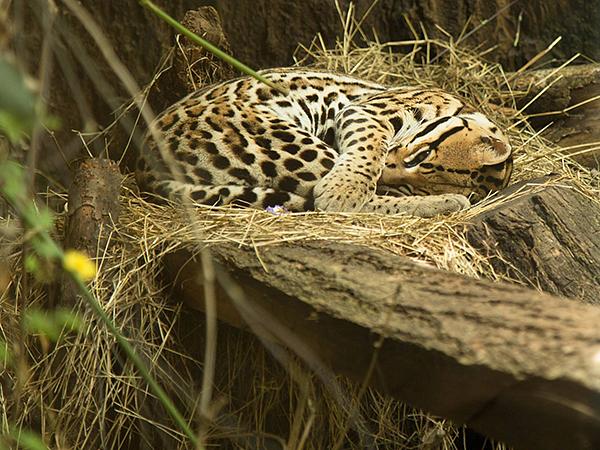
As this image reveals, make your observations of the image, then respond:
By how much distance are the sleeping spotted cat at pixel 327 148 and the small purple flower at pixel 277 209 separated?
0.04 meters

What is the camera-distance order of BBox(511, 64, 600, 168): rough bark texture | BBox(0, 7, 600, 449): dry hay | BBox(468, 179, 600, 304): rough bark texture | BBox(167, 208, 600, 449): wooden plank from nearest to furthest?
BBox(167, 208, 600, 449): wooden plank < BBox(0, 7, 600, 449): dry hay < BBox(468, 179, 600, 304): rough bark texture < BBox(511, 64, 600, 168): rough bark texture

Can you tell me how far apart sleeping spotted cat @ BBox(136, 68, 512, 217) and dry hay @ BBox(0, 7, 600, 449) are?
0.27 meters

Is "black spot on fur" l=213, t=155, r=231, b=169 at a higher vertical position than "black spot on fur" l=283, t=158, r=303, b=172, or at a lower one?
higher

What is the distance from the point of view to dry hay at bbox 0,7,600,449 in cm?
336

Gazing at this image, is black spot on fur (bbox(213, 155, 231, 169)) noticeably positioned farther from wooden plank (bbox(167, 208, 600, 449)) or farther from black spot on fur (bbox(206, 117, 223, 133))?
wooden plank (bbox(167, 208, 600, 449))

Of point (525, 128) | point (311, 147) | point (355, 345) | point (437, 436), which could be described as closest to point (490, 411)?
point (355, 345)

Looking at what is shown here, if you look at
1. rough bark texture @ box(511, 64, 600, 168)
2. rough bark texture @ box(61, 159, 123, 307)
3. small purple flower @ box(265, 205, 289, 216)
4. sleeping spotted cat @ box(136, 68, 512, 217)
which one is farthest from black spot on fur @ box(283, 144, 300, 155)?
rough bark texture @ box(511, 64, 600, 168)

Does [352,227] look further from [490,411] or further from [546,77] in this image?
[546,77]

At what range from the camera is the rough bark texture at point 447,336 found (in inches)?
→ 76.1

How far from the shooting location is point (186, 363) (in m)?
3.56

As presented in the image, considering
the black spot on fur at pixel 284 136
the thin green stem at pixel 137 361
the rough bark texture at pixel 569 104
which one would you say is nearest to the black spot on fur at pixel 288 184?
the black spot on fur at pixel 284 136

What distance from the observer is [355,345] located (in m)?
2.51

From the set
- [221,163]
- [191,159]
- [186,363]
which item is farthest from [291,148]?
[186,363]

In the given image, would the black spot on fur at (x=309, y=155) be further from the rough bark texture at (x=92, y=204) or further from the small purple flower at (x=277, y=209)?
the rough bark texture at (x=92, y=204)
